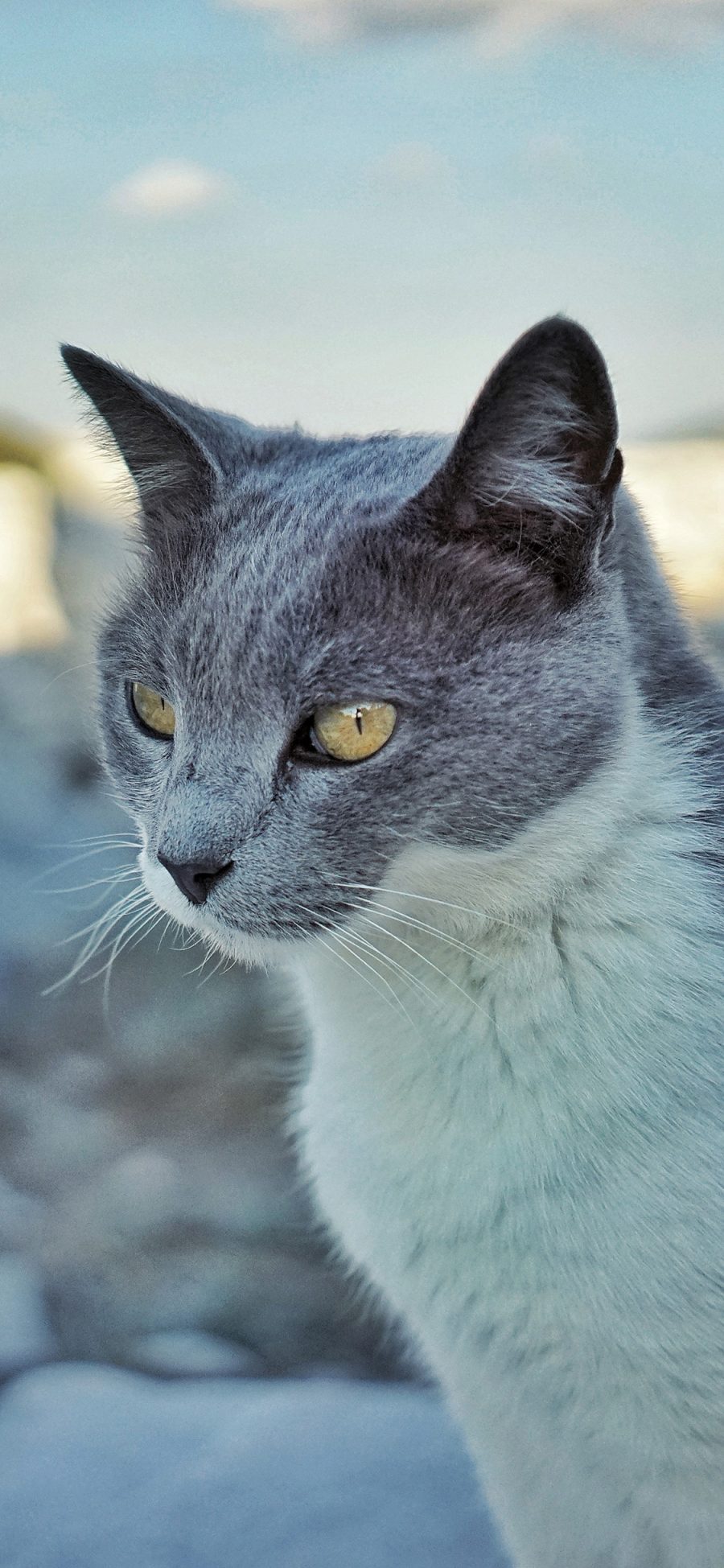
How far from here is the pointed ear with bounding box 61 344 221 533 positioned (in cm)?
104

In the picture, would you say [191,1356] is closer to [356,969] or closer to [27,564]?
[356,969]

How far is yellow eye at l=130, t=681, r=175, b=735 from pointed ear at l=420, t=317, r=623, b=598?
262 millimetres

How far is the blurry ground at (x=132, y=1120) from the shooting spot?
1.79 m

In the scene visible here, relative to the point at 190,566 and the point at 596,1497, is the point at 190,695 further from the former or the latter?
the point at 596,1497

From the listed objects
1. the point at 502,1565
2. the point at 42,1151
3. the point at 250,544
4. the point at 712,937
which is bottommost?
the point at 502,1565

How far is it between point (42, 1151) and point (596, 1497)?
3.10 feet

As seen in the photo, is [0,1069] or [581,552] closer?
[581,552]

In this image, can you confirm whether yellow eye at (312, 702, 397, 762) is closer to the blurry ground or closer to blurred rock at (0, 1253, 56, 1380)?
the blurry ground

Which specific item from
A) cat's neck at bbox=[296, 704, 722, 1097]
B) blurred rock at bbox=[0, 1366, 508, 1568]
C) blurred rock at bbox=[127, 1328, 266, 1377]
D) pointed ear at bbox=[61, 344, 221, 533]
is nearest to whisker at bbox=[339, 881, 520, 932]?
cat's neck at bbox=[296, 704, 722, 1097]

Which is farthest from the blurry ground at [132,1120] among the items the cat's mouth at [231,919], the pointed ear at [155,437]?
the cat's mouth at [231,919]

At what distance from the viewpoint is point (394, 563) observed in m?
0.96

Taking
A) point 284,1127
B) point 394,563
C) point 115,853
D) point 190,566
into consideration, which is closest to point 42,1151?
point 115,853

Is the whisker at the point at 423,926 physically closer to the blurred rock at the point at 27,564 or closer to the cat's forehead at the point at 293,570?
the cat's forehead at the point at 293,570

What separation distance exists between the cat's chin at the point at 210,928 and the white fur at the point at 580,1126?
0.10 ft
